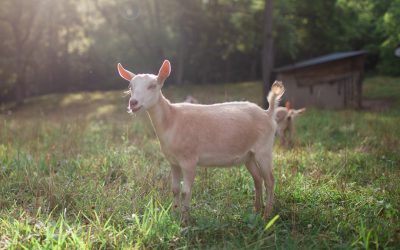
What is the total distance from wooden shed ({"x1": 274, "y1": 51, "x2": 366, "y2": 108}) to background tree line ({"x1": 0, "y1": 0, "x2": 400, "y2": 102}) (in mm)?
7328

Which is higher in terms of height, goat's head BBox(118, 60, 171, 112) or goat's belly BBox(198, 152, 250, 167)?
goat's head BBox(118, 60, 171, 112)

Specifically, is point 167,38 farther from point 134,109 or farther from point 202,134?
point 134,109

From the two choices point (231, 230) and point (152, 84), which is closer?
point (231, 230)

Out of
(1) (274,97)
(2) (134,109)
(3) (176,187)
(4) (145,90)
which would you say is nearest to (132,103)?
(2) (134,109)

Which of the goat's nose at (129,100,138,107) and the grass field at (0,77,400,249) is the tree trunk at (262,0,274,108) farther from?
the goat's nose at (129,100,138,107)

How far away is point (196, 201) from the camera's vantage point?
5070 millimetres

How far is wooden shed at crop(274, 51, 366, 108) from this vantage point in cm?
1800

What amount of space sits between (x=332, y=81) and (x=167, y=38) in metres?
17.0

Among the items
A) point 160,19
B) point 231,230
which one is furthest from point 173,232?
point 160,19

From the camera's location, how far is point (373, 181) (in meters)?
5.80

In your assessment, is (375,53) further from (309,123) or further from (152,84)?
(152,84)

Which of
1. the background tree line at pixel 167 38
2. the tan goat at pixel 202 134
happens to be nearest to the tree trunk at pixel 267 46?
the background tree line at pixel 167 38

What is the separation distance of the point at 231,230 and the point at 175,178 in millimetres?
984

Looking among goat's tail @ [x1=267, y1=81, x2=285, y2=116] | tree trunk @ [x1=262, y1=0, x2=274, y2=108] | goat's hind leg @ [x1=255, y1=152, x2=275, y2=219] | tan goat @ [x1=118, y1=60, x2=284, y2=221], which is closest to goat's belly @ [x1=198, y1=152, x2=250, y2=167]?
tan goat @ [x1=118, y1=60, x2=284, y2=221]
